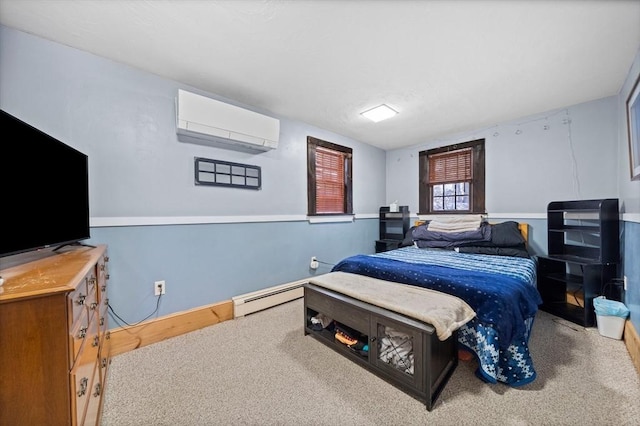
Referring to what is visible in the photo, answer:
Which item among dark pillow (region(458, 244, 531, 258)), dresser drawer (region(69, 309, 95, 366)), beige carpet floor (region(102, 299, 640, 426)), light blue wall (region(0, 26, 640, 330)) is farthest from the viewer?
dark pillow (region(458, 244, 531, 258))

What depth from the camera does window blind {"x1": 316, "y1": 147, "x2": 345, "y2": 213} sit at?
11.2ft

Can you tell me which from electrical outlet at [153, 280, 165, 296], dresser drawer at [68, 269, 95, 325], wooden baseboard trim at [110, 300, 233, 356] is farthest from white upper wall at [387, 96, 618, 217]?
dresser drawer at [68, 269, 95, 325]

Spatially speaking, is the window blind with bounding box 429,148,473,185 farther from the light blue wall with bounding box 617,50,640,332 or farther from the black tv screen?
the black tv screen

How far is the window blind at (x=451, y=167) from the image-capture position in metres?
3.53

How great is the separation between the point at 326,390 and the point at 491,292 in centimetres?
118

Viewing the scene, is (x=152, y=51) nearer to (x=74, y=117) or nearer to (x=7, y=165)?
(x=74, y=117)

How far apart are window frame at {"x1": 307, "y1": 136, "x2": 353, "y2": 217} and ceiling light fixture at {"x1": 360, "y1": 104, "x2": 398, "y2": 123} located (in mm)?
747

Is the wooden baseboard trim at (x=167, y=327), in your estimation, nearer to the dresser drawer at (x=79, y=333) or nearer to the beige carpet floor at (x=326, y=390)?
the beige carpet floor at (x=326, y=390)

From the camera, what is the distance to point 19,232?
1.04 meters

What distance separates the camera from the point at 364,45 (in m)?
1.69

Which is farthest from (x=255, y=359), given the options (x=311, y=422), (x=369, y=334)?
(x=369, y=334)

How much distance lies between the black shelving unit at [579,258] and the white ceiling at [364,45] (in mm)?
1191

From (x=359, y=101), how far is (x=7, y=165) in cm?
249

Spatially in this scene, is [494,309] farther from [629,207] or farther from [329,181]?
[329,181]
